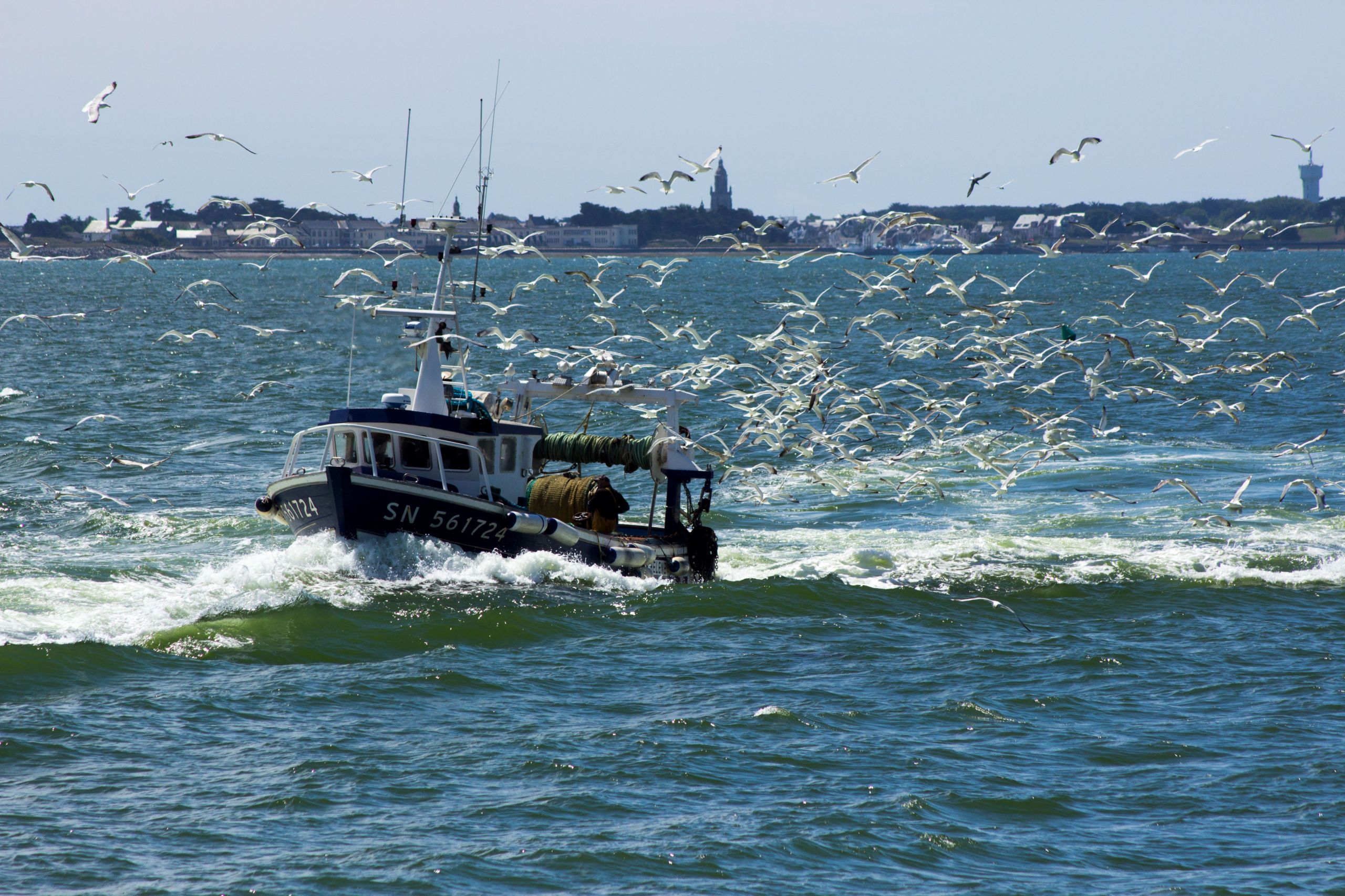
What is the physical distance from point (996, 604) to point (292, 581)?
29.4 feet

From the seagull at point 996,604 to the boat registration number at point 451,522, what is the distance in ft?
20.0

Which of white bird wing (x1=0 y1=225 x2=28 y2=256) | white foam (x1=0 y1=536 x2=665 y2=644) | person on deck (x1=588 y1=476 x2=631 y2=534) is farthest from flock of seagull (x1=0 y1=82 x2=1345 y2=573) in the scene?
white foam (x1=0 y1=536 x2=665 y2=644)

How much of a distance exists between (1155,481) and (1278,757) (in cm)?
1601

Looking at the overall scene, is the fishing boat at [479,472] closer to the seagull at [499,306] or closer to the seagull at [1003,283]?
the seagull at [499,306]

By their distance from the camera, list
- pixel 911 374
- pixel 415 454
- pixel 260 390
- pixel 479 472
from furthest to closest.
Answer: pixel 911 374
pixel 260 390
pixel 479 472
pixel 415 454

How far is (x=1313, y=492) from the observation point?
24.5 metres

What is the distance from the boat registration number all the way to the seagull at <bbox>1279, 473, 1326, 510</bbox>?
1170cm

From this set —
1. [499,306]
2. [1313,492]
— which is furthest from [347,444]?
[499,306]

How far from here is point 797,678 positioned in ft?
48.7

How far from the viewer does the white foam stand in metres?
17.0

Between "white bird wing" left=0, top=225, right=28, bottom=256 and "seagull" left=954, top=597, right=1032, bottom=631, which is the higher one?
"white bird wing" left=0, top=225, right=28, bottom=256

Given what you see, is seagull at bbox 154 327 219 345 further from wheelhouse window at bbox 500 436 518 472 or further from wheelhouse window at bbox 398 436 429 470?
wheelhouse window at bbox 500 436 518 472

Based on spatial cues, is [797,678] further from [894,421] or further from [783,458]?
[894,421]

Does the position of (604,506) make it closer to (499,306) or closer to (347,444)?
(347,444)
